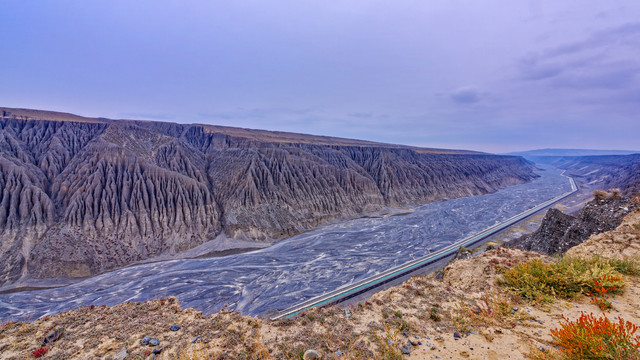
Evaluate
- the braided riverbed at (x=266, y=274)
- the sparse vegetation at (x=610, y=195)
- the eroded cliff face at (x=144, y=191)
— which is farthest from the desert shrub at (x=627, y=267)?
the eroded cliff face at (x=144, y=191)

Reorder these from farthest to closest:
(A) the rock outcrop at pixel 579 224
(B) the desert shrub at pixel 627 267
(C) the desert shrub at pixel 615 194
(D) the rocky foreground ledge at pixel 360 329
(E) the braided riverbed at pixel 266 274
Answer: (E) the braided riverbed at pixel 266 274 → (C) the desert shrub at pixel 615 194 → (A) the rock outcrop at pixel 579 224 → (B) the desert shrub at pixel 627 267 → (D) the rocky foreground ledge at pixel 360 329

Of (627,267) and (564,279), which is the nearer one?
(564,279)

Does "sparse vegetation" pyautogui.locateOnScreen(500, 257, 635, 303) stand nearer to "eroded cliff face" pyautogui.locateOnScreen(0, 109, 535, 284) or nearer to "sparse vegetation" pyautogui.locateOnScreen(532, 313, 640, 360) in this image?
"sparse vegetation" pyautogui.locateOnScreen(532, 313, 640, 360)

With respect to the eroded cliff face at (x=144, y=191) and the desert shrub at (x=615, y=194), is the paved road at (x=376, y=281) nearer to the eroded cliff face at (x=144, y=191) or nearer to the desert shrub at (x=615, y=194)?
the desert shrub at (x=615, y=194)

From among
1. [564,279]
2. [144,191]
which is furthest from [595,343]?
[144,191]

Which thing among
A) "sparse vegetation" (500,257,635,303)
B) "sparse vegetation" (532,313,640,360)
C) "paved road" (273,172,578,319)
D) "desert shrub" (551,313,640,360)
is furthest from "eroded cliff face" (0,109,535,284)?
"desert shrub" (551,313,640,360)

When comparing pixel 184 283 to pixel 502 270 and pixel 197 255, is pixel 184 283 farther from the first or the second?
pixel 502 270

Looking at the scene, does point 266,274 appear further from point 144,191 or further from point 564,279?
point 564,279
